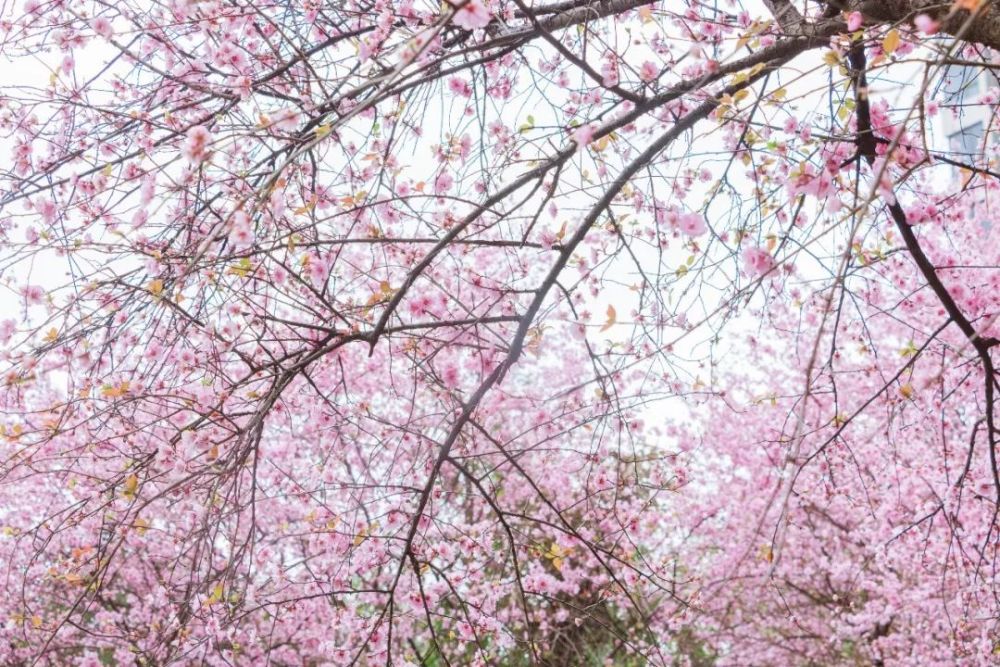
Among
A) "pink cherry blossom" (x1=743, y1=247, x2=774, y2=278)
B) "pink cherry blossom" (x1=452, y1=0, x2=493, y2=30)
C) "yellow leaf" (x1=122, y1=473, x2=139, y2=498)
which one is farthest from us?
"yellow leaf" (x1=122, y1=473, x2=139, y2=498)

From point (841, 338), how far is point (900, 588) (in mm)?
3278

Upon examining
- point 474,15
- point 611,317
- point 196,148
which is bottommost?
point 611,317

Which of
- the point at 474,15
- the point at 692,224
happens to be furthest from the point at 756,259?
the point at 474,15

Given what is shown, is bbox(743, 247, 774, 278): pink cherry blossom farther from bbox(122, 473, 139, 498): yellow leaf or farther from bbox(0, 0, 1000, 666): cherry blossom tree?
bbox(122, 473, 139, 498): yellow leaf

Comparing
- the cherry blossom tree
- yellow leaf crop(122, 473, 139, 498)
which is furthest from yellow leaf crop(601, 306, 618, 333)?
yellow leaf crop(122, 473, 139, 498)

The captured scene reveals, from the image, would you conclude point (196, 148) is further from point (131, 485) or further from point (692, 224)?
point (692, 224)


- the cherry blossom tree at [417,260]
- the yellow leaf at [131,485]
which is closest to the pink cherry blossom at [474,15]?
the cherry blossom tree at [417,260]

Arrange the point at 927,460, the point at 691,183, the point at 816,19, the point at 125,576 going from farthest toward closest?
the point at 125,576 < the point at 927,460 < the point at 691,183 < the point at 816,19

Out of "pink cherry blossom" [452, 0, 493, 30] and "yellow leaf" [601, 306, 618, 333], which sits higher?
"pink cherry blossom" [452, 0, 493, 30]

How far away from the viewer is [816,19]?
117 inches

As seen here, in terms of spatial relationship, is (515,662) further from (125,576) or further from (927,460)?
(927,460)

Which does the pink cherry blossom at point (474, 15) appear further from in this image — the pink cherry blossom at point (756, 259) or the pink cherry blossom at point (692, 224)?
the pink cherry blossom at point (692, 224)

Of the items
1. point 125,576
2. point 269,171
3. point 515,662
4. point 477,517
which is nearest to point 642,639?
point 515,662

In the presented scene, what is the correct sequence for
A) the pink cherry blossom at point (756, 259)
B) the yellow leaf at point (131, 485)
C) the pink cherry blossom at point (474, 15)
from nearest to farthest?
the pink cherry blossom at point (474, 15) → the pink cherry blossom at point (756, 259) → the yellow leaf at point (131, 485)
